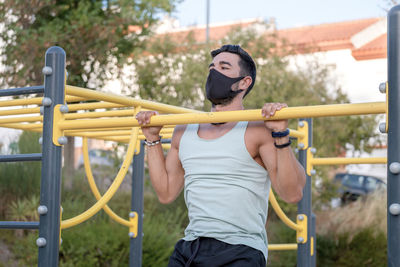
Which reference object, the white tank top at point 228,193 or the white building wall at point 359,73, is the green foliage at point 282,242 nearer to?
the white tank top at point 228,193

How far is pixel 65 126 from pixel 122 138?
2.14m

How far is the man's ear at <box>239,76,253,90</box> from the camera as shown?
2.28 m

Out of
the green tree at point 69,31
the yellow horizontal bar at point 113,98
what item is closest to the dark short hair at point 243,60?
the yellow horizontal bar at point 113,98

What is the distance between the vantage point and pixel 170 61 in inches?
407

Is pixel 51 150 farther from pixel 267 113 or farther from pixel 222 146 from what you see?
pixel 267 113

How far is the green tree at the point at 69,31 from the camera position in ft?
24.2

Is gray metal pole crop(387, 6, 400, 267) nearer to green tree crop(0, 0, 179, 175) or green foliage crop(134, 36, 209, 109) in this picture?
green tree crop(0, 0, 179, 175)

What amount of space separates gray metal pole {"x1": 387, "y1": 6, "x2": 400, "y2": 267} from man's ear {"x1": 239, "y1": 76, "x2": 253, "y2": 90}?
1.91 feet

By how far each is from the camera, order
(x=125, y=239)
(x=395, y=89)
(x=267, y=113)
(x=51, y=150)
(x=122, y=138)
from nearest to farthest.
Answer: (x=395, y=89) → (x=267, y=113) → (x=51, y=150) → (x=122, y=138) → (x=125, y=239)

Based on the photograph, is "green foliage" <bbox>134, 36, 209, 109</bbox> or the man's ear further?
"green foliage" <bbox>134, 36, 209, 109</bbox>

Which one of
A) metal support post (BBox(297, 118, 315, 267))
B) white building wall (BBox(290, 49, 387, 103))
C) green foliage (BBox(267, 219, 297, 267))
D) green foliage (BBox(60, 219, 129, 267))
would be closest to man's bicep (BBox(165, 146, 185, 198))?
metal support post (BBox(297, 118, 315, 267))

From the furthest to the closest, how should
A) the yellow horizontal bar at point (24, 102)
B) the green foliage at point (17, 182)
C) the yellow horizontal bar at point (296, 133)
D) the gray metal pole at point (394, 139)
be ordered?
the green foliage at point (17, 182) → the yellow horizontal bar at point (296, 133) → the yellow horizontal bar at point (24, 102) → the gray metal pole at point (394, 139)

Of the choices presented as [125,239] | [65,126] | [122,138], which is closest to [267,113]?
[65,126]

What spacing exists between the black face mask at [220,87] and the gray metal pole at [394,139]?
614mm
